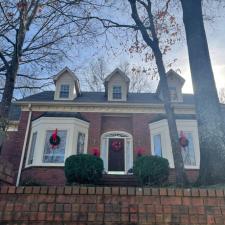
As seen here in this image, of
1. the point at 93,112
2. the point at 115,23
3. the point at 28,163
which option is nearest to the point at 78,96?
the point at 93,112

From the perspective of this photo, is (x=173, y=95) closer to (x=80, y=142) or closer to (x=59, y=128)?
(x=80, y=142)

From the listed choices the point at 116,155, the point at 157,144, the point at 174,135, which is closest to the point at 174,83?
the point at 157,144

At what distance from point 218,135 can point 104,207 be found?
260 cm

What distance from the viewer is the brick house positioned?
1084 cm

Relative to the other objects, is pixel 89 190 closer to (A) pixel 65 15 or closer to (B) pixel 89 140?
(A) pixel 65 15

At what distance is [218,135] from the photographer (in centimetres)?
436

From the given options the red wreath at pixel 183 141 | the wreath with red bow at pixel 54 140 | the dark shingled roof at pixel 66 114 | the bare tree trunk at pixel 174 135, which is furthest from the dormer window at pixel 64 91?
the bare tree trunk at pixel 174 135

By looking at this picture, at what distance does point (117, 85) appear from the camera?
13.5 metres

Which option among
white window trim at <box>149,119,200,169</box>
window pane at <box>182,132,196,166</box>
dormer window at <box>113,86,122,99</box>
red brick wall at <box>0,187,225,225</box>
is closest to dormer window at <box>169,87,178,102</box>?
white window trim at <box>149,119,200,169</box>

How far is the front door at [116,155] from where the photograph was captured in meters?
11.5

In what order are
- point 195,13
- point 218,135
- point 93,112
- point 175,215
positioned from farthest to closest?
1. point 93,112
2. point 195,13
3. point 218,135
4. point 175,215

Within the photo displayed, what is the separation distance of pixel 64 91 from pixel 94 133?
10.7ft

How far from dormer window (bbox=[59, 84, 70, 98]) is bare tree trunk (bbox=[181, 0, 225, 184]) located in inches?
339

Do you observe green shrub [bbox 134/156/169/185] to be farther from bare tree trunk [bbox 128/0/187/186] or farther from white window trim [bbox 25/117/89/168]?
white window trim [bbox 25/117/89/168]
